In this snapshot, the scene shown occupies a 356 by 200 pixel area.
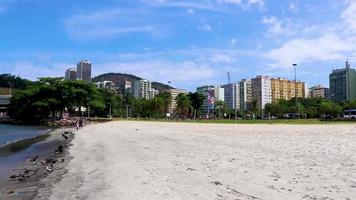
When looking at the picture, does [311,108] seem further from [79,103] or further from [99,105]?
[79,103]

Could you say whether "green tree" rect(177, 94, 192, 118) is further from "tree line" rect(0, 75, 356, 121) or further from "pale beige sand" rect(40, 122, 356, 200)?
"pale beige sand" rect(40, 122, 356, 200)

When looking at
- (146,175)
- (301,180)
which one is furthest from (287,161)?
(146,175)

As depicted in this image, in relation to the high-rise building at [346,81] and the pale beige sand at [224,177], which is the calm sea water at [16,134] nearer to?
the pale beige sand at [224,177]

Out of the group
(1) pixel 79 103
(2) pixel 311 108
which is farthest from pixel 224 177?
(2) pixel 311 108

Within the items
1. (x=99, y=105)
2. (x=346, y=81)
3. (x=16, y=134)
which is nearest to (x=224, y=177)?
(x=16, y=134)

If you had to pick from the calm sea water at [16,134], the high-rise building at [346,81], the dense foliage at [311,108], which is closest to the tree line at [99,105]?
the dense foliage at [311,108]

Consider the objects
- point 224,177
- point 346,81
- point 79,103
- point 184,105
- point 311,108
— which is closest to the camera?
point 224,177

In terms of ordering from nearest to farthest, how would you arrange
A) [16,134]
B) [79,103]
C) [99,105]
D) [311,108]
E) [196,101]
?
[16,134]
[79,103]
[99,105]
[311,108]
[196,101]

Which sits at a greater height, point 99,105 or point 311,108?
point 311,108

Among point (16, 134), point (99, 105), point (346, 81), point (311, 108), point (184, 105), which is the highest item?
point (346, 81)

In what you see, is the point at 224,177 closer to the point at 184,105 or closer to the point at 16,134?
the point at 16,134

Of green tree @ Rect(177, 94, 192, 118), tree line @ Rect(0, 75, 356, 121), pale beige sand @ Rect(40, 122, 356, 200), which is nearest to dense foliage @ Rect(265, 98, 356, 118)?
tree line @ Rect(0, 75, 356, 121)

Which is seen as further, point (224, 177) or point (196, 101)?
point (196, 101)

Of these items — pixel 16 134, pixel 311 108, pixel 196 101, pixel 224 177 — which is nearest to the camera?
pixel 224 177
